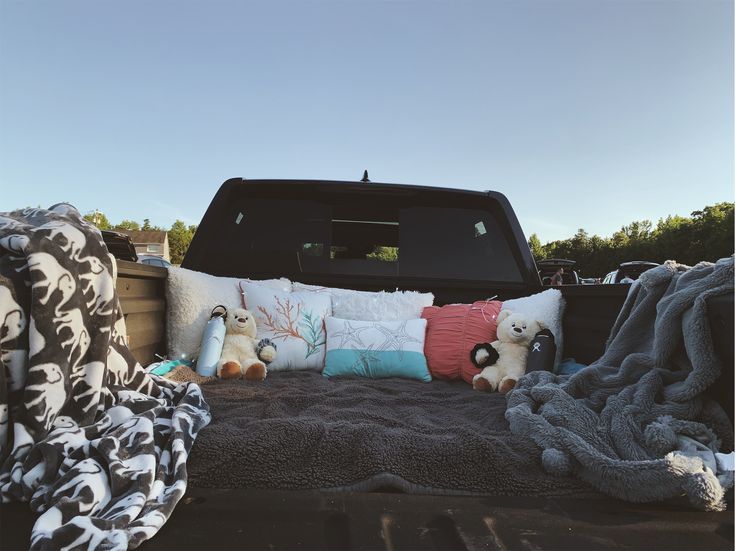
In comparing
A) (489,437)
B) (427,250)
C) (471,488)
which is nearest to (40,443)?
(471,488)

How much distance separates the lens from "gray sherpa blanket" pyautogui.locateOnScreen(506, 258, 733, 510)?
4.01ft

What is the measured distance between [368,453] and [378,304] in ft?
5.31

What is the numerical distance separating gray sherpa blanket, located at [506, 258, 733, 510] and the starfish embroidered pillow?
84 centimetres

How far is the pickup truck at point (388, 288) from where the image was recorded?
3.37 feet

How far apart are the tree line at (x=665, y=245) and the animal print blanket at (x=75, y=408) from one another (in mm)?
32530

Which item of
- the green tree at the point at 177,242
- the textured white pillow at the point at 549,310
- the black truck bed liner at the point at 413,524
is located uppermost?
the green tree at the point at 177,242

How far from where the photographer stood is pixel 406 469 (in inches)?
51.8

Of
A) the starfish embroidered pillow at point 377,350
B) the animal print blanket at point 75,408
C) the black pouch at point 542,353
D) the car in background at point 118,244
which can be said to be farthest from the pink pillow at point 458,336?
the car in background at point 118,244

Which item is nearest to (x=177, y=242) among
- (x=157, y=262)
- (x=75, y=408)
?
(x=157, y=262)

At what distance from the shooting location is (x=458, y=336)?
2.72m

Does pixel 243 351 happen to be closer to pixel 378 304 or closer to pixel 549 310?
pixel 378 304

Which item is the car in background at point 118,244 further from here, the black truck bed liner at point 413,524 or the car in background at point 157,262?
the black truck bed liner at point 413,524

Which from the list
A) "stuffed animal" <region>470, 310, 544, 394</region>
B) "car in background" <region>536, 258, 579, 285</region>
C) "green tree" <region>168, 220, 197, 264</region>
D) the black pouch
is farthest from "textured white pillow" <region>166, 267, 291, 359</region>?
"green tree" <region>168, 220, 197, 264</region>

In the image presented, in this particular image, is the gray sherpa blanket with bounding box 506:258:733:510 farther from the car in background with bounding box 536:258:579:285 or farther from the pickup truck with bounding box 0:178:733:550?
the car in background with bounding box 536:258:579:285
